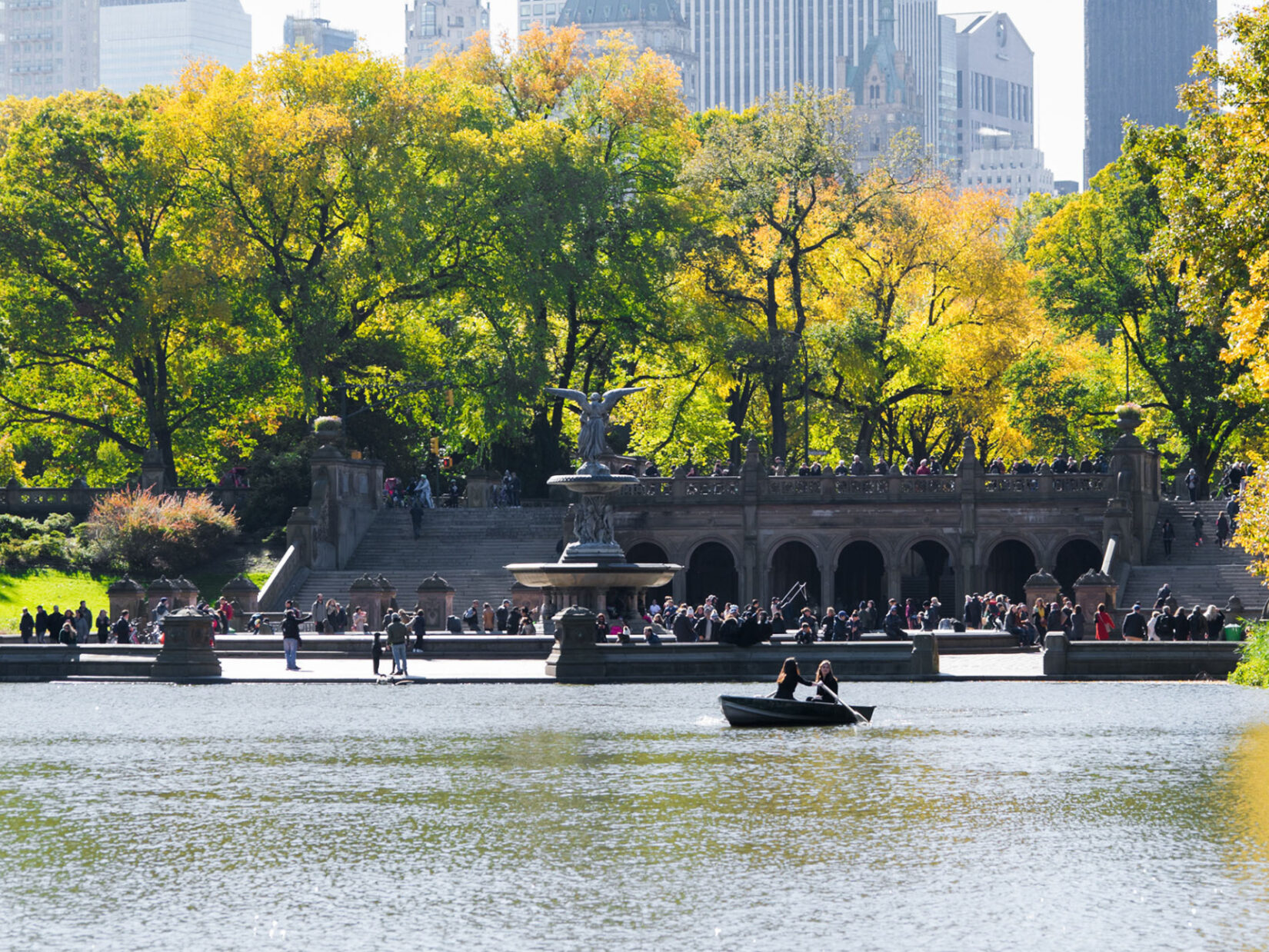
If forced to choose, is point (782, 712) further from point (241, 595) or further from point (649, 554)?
point (649, 554)

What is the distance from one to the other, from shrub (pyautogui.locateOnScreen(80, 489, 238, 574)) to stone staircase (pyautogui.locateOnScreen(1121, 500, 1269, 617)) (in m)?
27.8

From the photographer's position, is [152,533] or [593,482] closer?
[593,482]

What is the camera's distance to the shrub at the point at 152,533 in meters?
59.0

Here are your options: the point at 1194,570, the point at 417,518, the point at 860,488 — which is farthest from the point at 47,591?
the point at 1194,570

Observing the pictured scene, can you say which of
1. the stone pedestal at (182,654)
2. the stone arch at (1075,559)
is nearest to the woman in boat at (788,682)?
the stone pedestal at (182,654)

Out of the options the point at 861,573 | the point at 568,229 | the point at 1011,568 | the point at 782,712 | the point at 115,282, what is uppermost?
the point at 568,229

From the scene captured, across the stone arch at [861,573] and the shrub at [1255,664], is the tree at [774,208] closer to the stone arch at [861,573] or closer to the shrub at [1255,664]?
the stone arch at [861,573]

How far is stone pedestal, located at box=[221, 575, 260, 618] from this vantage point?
5369cm

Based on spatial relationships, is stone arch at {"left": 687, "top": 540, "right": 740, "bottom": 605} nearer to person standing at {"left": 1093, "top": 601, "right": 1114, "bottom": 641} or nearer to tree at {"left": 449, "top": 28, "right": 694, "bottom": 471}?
tree at {"left": 449, "top": 28, "right": 694, "bottom": 471}

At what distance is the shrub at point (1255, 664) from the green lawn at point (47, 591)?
1254 inches

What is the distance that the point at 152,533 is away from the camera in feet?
194

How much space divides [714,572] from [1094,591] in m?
17.2

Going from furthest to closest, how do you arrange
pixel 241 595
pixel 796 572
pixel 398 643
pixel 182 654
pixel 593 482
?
pixel 796 572 < pixel 241 595 < pixel 593 482 < pixel 182 654 < pixel 398 643

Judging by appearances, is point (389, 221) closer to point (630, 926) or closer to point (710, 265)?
point (710, 265)
